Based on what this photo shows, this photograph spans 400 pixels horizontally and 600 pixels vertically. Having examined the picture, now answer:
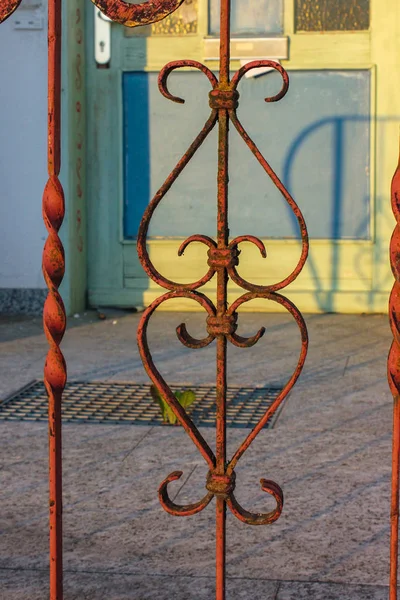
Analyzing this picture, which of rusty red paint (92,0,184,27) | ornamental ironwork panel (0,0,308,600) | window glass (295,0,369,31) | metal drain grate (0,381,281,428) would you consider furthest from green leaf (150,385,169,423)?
window glass (295,0,369,31)

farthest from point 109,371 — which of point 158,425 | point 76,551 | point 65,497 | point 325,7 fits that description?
point 325,7

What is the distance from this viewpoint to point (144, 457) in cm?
429

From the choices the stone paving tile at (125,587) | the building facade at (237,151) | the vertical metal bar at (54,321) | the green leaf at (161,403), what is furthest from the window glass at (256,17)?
the vertical metal bar at (54,321)

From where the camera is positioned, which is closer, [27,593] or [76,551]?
[27,593]

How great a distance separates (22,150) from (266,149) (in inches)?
72.1

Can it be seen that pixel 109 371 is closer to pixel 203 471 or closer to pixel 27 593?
pixel 203 471

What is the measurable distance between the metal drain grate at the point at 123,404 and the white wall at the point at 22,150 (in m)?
2.22

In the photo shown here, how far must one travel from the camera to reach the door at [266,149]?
25.6 feet

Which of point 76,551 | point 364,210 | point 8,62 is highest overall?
point 8,62

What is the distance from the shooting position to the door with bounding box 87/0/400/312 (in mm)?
7812

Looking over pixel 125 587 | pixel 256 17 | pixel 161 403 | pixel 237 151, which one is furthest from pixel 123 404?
pixel 256 17

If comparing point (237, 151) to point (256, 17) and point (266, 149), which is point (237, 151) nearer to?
point (266, 149)

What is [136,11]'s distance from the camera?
80.9 inches

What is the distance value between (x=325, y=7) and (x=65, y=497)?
16.9 ft
